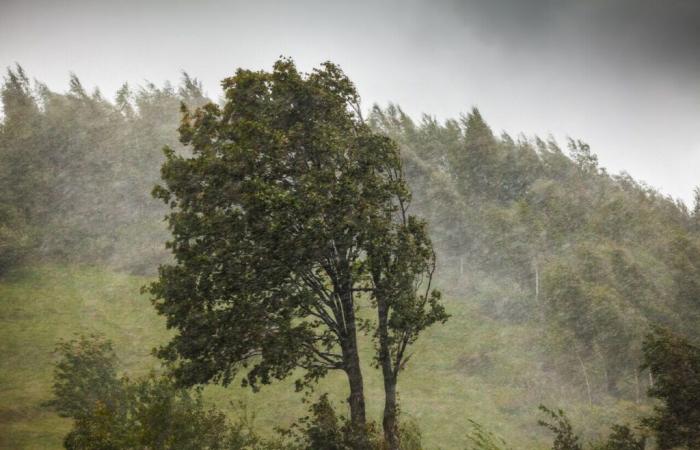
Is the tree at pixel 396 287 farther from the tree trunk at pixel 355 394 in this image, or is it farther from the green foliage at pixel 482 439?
the green foliage at pixel 482 439

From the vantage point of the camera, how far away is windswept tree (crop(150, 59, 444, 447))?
13.7m

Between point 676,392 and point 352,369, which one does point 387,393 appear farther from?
point 676,392

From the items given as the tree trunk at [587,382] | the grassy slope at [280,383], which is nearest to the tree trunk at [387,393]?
the grassy slope at [280,383]

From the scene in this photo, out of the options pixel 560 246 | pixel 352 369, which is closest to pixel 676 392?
pixel 352 369

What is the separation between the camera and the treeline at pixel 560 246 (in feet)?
139

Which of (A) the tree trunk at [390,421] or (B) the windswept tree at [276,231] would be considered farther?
(A) the tree trunk at [390,421]

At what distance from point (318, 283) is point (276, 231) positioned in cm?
355

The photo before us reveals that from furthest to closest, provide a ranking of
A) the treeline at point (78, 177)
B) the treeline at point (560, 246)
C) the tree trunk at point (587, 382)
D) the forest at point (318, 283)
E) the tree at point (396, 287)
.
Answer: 1. the treeline at point (78, 177)
2. the treeline at point (560, 246)
3. the tree trunk at point (587, 382)
4. the tree at point (396, 287)
5. the forest at point (318, 283)

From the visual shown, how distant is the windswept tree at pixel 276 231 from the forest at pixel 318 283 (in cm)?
8

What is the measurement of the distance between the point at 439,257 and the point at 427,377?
1080 inches

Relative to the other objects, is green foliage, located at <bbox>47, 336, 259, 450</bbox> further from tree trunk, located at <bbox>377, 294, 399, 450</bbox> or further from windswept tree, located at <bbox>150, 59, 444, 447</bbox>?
tree trunk, located at <bbox>377, 294, 399, 450</bbox>

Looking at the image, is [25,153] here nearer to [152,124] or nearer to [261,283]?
[152,124]

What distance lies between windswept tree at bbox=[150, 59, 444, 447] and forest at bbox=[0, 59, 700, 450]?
8 cm

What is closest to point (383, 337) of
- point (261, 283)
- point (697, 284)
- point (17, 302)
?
point (261, 283)
